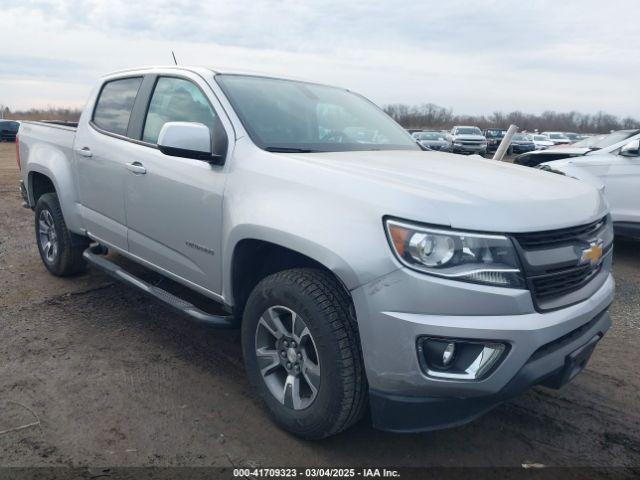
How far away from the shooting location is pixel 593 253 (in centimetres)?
259

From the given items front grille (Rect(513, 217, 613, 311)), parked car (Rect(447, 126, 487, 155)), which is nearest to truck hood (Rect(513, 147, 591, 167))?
front grille (Rect(513, 217, 613, 311))

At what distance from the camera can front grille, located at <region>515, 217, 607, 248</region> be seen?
2242 mm

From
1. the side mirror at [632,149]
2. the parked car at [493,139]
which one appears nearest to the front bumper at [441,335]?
the side mirror at [632,149]

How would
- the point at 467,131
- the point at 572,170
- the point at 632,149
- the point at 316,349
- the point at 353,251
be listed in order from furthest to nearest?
the point at 467,131, the point at 572,170, the point at 632,149, the point at 316,349, the point at 353,251

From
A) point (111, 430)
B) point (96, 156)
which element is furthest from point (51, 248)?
point (111, 430)

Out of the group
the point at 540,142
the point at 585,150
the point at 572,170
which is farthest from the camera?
the point at 540,142

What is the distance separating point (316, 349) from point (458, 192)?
937 mm

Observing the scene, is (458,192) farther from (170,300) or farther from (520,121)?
(520,121)

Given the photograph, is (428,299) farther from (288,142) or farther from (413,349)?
(288,142)

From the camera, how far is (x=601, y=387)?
11.3 feet

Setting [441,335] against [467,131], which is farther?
[467,131]

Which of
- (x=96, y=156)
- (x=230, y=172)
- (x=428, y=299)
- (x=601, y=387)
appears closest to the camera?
(x=428, y=299)

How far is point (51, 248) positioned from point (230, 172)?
305 cm

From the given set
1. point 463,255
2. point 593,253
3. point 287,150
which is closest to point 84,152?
point 287,150
